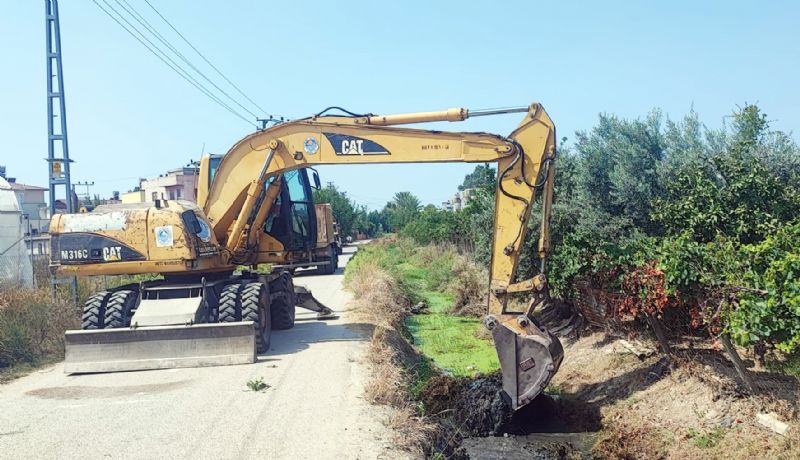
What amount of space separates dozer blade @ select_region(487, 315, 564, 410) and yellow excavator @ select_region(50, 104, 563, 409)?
0.01m

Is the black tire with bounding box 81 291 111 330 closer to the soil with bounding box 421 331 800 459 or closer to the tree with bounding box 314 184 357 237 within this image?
the soil with bounding box 421 331 800 459

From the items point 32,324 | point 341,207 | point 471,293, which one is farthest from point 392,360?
point 341,207

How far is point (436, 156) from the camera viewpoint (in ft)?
32.7

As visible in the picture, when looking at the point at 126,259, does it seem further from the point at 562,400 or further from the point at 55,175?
the point at 562,400

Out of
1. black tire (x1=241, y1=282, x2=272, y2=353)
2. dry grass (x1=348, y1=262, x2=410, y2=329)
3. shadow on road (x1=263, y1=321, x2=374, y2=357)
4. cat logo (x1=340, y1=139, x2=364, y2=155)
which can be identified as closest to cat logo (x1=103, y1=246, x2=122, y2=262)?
black tire (x1=241, y1=282, x2=272, y2=353)

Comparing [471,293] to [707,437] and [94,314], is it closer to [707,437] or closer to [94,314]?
[94,314]

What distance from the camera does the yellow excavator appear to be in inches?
346

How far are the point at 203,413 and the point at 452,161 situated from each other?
4.93 meters

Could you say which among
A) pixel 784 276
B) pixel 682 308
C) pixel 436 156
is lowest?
pixel 682 308

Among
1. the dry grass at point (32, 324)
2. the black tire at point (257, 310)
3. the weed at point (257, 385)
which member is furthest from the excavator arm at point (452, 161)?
the dry grass at point (32, 324)

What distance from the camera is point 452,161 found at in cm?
990

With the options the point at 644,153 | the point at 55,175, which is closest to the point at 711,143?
the point at 644,153

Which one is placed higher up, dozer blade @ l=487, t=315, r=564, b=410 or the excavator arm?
the excavator arm

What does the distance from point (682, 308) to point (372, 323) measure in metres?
6.25
